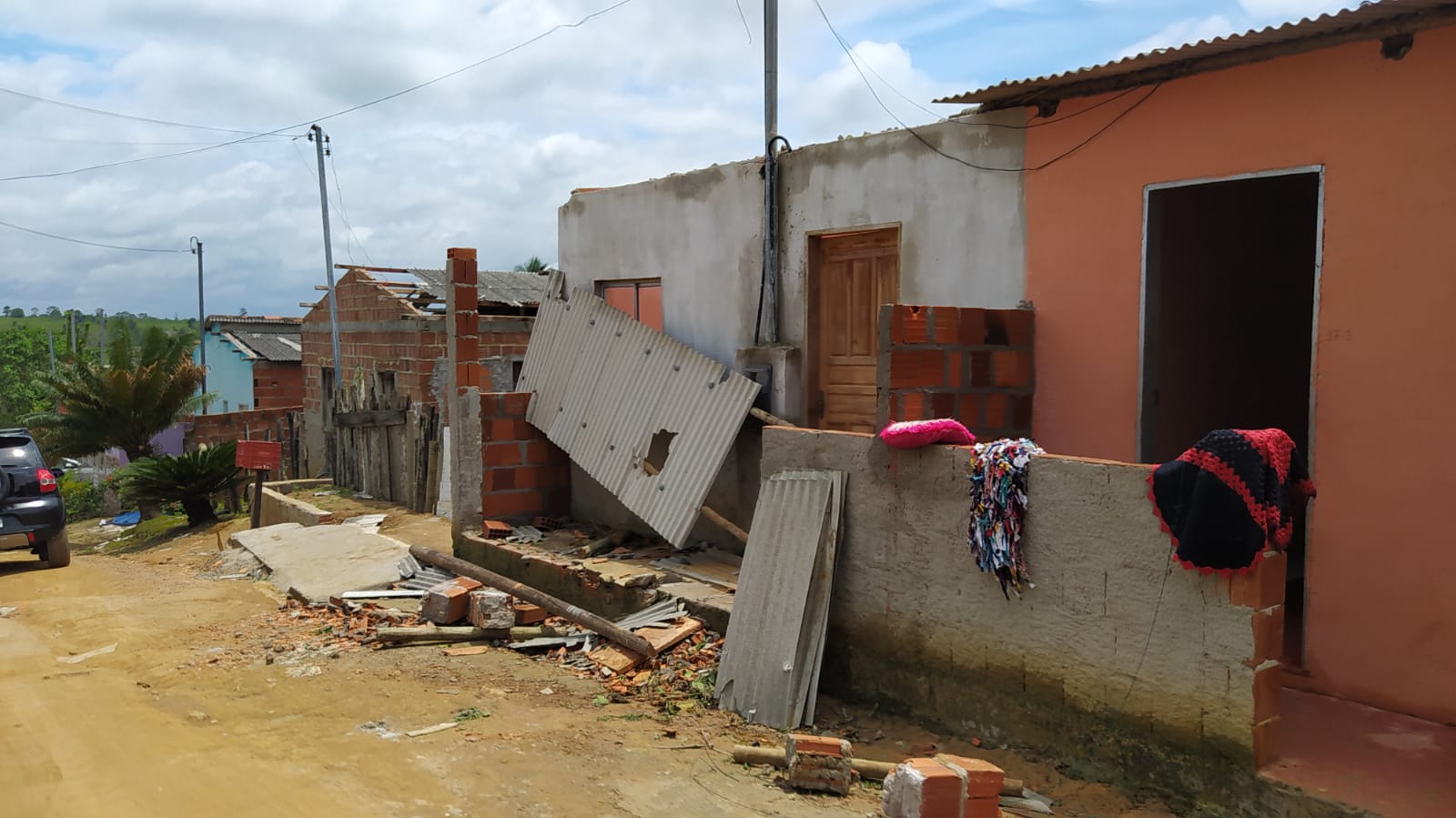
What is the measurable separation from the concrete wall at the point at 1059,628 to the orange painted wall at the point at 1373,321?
1160 millimetres

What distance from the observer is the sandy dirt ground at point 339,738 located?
4.69 metres

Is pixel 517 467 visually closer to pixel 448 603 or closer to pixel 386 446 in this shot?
pixel 448 603

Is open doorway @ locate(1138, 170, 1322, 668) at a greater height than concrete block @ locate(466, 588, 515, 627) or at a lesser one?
greater

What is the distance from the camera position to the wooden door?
807 cm

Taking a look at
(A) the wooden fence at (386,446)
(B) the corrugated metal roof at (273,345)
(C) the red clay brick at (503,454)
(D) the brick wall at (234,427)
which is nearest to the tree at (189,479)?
(A) the wooden fence at (386,446)

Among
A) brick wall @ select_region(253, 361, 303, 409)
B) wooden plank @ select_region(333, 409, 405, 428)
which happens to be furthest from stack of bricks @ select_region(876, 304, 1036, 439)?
brick wall @ select_region(253, 361, 303, 409)

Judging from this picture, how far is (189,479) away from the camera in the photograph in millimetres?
16375

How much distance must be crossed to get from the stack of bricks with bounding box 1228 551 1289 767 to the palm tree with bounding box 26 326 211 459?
19.8m

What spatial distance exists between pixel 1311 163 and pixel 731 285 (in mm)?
4789

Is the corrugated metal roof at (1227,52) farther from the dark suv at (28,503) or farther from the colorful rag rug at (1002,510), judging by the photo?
the dark suv at (28,503)

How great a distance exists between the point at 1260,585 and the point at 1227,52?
3.11 m

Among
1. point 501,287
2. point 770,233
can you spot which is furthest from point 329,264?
point 770,233

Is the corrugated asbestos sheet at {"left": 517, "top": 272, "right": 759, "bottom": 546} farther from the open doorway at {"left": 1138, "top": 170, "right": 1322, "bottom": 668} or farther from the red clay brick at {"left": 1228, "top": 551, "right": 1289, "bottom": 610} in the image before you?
the red clay brick at {"left": 1228, "top": 551, "right": 1289, "bottom": 610}

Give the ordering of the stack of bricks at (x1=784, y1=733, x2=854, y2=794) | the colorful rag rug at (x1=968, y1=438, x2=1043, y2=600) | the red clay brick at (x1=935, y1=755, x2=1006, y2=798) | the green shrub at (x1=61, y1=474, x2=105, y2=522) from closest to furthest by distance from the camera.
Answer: the red clay brick at (x1=935, y1=755, x2=1006, y2=798)
the stack of bricks at (x1=784, y1=733, x2=854, y2=794)
the colorful rag rug at (x1=968, y1=438, x2=1043, y2=600)
the green shrub at (x1=61, y1=474, x2=105, y2=522)
